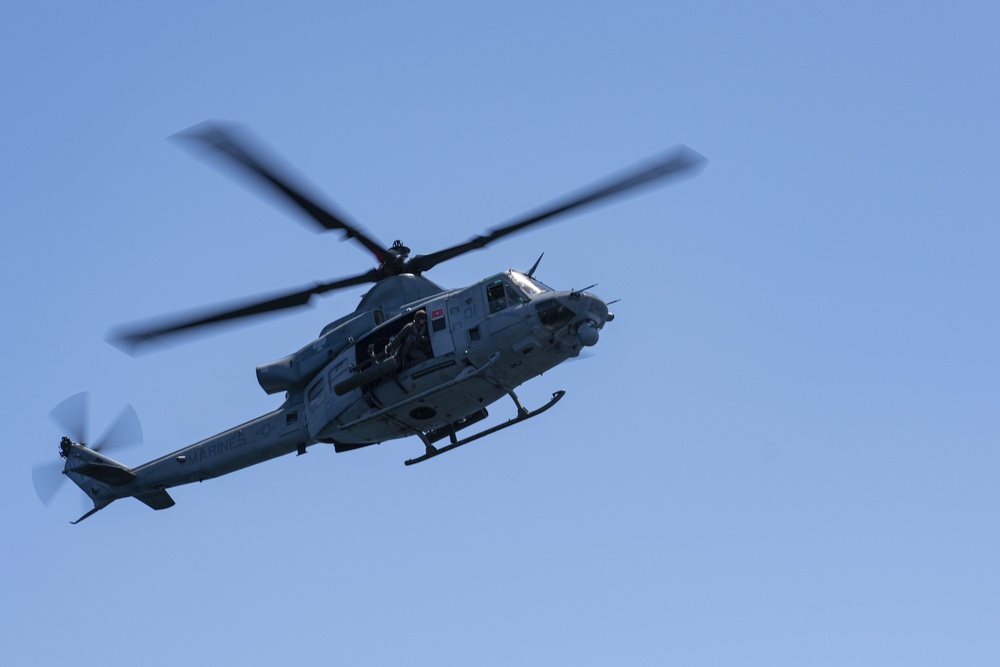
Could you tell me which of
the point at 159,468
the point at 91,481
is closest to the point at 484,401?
the point at 159,468

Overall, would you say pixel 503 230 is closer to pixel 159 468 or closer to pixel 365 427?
pixel 365 427

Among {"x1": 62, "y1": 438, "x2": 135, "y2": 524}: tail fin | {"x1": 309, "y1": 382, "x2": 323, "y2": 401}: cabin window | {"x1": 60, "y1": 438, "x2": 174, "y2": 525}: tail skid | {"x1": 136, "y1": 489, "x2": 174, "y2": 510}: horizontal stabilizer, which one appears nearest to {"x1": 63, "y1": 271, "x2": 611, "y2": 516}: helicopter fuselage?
{"x1": 309, "y1": 382, "x2": 323, "y2": 401}: cabin window

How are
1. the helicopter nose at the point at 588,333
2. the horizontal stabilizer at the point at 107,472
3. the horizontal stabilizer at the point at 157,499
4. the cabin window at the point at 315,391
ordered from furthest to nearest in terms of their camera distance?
the horizontal stabilizer at the point at 157,499, the horizontal stabilizer at the point at 107,472, the cabin window at the point at 315,391, the helicopter nose at the point at 588,333

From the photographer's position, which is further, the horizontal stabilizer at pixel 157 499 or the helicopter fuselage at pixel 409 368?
the horizontal stabilizer at pixel 157 499

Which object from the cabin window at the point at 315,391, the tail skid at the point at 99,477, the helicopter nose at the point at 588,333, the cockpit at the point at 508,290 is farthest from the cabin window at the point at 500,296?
the tail skid at the point at 99,477

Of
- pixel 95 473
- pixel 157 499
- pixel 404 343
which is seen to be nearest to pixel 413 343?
pixel 404 343

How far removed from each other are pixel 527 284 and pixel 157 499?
1371 cm

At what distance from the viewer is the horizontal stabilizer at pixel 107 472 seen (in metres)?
37.1

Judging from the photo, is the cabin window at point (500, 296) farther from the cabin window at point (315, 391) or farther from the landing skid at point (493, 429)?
the cabin window at point (315, 391)

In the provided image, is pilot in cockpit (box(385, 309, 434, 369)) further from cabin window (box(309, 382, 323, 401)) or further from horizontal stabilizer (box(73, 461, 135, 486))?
horizontal stabilizer (box(73, 461, 135, 486))

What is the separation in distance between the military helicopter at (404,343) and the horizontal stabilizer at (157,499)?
2508 mm

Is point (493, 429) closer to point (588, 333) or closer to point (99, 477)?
point (588, 333)

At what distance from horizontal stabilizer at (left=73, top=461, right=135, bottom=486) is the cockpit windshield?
44.3 ft

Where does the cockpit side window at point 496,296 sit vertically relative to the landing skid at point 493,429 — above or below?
above
